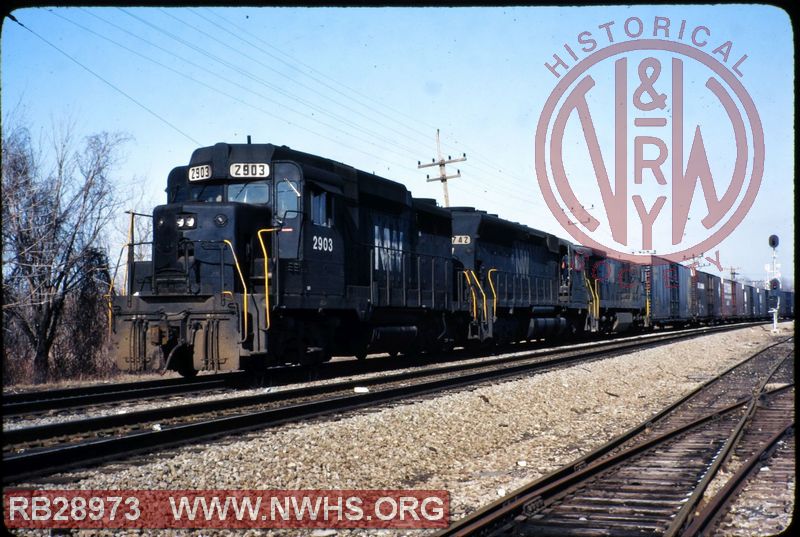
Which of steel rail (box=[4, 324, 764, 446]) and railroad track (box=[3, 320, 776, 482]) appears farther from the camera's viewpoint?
steel rail (box=[4, 324, 764, 446])

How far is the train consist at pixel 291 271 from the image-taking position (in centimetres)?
1211

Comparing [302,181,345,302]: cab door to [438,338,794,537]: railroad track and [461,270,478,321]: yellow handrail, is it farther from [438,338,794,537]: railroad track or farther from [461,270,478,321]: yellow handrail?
[461,270,478,321]: yellow handrail

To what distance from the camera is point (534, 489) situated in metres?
6.35

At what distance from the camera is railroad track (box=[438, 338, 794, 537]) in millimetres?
5438

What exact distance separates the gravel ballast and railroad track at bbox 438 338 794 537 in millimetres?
457

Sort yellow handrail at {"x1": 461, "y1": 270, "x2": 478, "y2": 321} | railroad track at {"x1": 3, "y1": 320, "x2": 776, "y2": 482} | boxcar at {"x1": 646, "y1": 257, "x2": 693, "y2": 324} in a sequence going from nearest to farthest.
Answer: railroad track at {"x1": 3, "y1": 320, "x2": 776, "y2": 482} → yellow handrail at {"x1": 461, "y1": 270, "x2": 478, "y2": 321} → boxcar at {"x1": 646, "y1": 257, "x2": 693, "y2": 324}

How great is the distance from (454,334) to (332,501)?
49.5 ft

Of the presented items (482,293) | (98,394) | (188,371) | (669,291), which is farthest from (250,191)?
(669,291)

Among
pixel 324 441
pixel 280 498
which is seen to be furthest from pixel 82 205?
pixel 280 498

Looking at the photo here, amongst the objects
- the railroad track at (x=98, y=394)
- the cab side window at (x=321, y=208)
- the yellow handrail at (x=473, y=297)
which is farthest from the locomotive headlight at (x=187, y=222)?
the yellow handrail at (x=473, y=297)

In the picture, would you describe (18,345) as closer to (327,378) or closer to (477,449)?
(327,378)

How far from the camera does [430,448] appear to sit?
8.39 m
